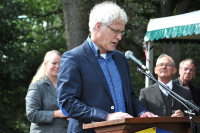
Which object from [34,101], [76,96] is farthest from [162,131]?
[34,101]

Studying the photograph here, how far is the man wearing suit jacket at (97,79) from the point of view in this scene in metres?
2.89

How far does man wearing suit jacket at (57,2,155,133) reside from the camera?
9.48 ft

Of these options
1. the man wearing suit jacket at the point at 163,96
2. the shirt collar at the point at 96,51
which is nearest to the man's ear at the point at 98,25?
the shirt collar at the point at 96,51

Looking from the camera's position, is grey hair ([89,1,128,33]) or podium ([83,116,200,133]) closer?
podium ([83,116,200,133])

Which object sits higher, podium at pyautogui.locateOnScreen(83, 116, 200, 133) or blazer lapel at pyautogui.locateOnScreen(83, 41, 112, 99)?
blazer lapel at pyautogui.locateOnScreen(83, 41, 112, 99)

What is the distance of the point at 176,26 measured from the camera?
5734 millimetres

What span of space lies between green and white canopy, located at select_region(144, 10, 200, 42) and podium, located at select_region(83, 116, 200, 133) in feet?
8.73

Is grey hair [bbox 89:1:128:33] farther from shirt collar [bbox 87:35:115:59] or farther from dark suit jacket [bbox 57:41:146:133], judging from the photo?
dark suit jacket [bbox 57:41:146:133]

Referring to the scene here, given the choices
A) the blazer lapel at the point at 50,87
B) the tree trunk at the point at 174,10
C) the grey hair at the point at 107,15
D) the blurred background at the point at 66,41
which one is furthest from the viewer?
the tree trunk at the point at 174,10

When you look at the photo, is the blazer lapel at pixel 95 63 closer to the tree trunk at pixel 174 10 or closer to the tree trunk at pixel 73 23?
the tree trunk at pixel 73 23

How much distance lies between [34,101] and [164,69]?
217cm

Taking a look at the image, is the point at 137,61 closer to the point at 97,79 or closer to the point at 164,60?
the point at 97,79

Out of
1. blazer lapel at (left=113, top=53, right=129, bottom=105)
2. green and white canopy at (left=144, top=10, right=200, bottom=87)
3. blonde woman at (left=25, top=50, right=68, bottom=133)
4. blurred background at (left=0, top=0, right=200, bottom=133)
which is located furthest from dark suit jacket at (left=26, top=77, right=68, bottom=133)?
blurred background at (left=0, top=0, right=200, bottom=133)

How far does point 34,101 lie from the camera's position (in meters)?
4.45
